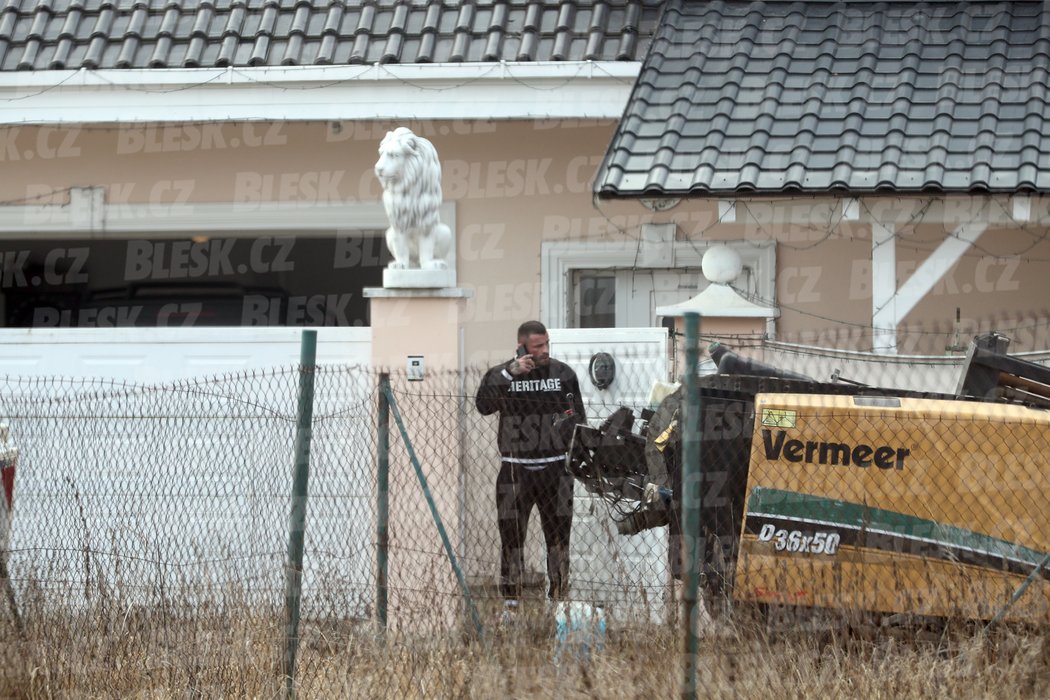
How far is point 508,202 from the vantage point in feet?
35.4

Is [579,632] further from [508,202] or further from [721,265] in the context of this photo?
[508,202]

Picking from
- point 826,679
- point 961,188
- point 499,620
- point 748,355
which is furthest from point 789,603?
point 961,188

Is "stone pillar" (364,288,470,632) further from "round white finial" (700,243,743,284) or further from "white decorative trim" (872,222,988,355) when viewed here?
"white decorative trim" (872,222,988,355)

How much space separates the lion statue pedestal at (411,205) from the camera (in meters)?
8.34

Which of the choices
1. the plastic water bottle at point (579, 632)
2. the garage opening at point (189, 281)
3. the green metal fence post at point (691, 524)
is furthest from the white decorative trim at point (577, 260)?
the green metal fence post at point (691, 524)

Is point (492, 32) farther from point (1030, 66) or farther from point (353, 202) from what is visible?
point (1030, 66)

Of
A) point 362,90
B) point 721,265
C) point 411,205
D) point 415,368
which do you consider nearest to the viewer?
point 415,368

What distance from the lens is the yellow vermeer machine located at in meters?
6.06

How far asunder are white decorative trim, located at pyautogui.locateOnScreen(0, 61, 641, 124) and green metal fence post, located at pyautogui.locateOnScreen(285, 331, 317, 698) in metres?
4.26

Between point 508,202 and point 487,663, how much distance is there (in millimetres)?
5484

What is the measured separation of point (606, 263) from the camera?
10758 mm

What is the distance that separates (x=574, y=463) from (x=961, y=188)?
2.95 metres

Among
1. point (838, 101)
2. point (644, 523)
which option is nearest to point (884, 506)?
point (644, 523)

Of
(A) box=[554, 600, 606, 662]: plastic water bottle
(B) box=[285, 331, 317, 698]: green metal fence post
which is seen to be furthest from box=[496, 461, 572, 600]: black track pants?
(B) box=[285, 331, 317, 698]: green metal fence post
